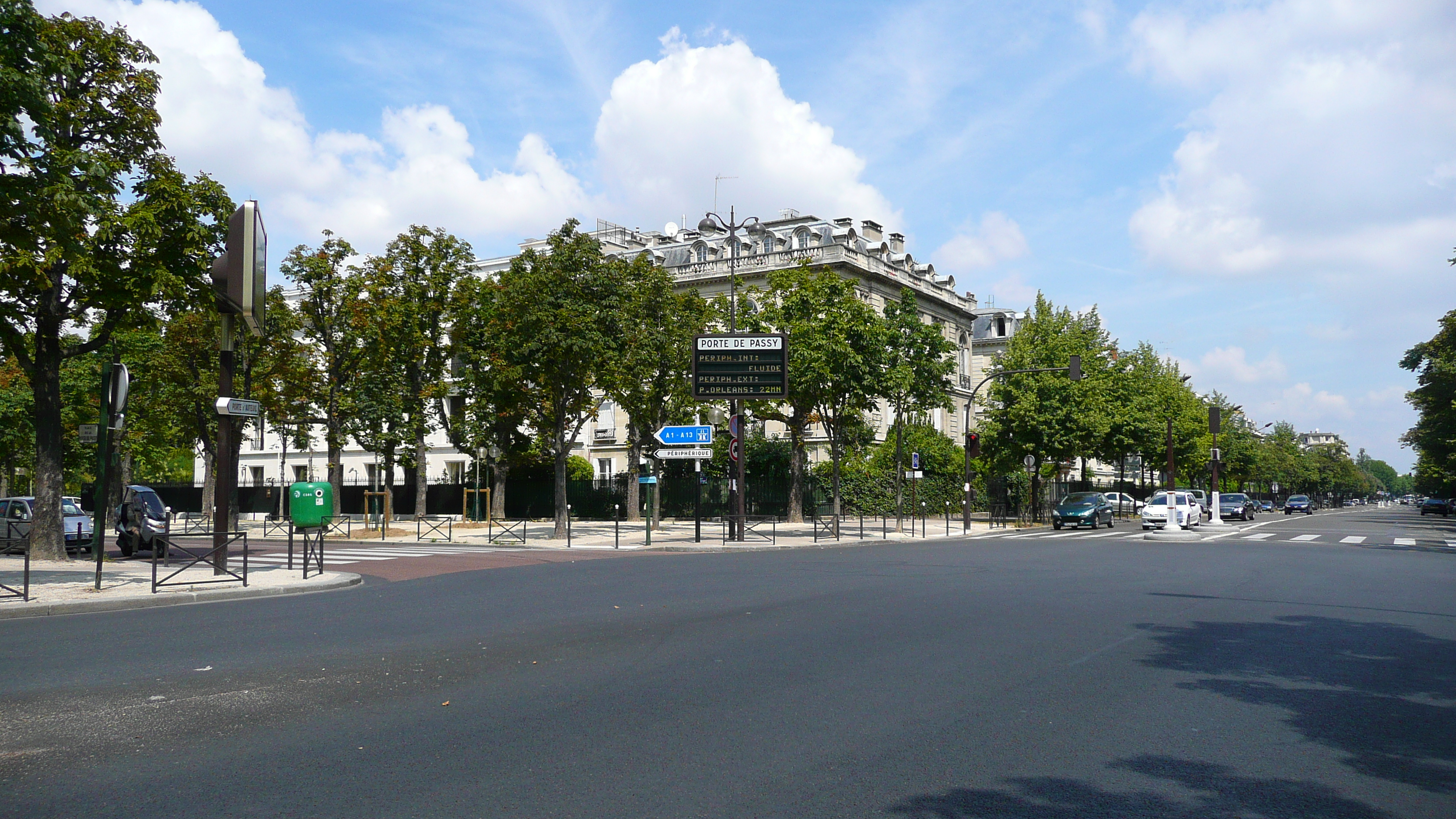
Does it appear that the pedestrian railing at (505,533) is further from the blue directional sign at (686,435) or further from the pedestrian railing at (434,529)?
the blue directional sign at (686,435)

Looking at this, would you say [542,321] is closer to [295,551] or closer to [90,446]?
[295,551]

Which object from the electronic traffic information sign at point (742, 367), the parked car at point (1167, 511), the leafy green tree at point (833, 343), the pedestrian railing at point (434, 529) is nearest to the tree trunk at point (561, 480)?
the pedestrian railing at point (434, 529)

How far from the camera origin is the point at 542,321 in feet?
95.6

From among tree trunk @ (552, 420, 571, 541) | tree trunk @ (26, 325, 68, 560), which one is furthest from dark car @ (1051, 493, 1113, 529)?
tree trunk @ (26, 325, 68, 560)

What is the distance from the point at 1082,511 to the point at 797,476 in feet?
40.6

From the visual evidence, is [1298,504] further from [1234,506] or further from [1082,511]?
[1082,511]

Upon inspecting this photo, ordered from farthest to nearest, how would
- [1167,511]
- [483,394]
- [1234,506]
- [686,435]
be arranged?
[1234,506]
[483,394]
[1167,511]
[686,435]

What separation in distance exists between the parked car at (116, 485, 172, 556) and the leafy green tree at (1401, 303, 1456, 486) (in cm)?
5302

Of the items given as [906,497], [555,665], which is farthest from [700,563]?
[906,497]

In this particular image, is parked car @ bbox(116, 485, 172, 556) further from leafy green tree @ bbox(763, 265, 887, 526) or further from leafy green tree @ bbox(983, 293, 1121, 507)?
leafy green tree @ bbox(983, 293, 1121, 507)

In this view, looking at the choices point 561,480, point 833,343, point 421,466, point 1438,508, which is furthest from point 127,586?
point 1438,508

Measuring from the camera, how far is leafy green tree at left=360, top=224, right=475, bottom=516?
3856 cm

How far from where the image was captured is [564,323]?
95.9 feet

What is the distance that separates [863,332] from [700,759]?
93.6ft
